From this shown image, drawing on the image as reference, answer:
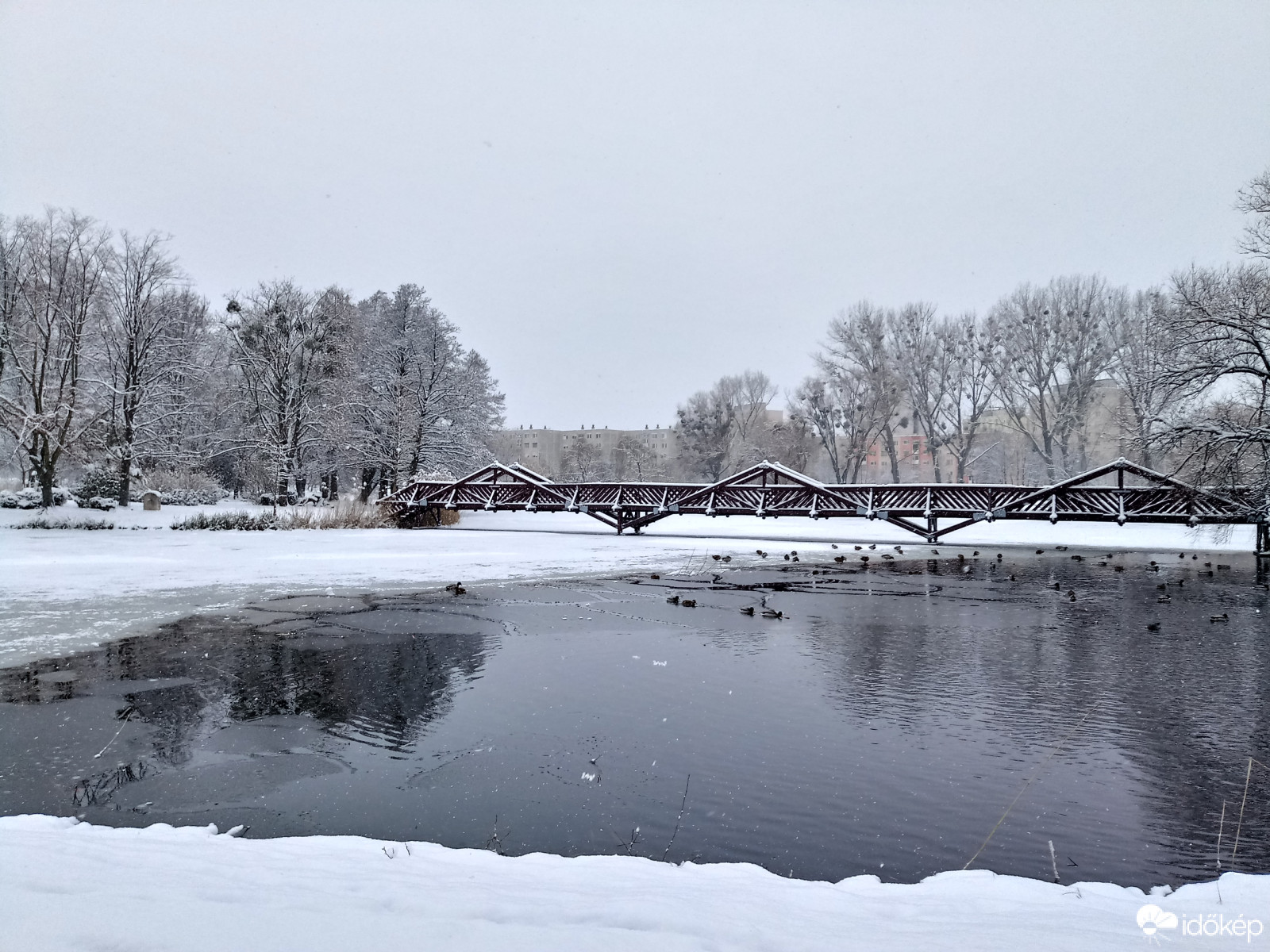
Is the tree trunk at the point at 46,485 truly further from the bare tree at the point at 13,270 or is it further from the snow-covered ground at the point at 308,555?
the bare tree at the point at 13,270

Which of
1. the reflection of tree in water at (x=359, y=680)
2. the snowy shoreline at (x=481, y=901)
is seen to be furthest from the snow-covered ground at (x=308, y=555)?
the snowy shoreline at (x=481, y=901)

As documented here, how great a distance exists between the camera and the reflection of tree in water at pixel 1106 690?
218 inches

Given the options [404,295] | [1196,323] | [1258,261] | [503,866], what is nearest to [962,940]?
[503,866]

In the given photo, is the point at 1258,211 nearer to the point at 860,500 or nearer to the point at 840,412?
the point at 860,500

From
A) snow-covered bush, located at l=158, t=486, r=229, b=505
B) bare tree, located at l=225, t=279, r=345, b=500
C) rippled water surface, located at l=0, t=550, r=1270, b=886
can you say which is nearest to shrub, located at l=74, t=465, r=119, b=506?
snow-covered bush, located at l=158, t=486, r=229, b=505

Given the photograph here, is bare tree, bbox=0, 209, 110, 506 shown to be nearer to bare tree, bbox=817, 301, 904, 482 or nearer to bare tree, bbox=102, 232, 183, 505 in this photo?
bare tree, bbox=102, 232, 183, 505

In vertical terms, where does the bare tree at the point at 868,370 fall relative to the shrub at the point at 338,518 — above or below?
above

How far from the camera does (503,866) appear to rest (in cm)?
412

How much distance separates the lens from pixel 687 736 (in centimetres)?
685

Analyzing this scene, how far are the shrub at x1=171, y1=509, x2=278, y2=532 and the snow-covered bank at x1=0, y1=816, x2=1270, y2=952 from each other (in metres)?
25.5

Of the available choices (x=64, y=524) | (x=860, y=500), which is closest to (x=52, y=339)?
(x=64, y=524)

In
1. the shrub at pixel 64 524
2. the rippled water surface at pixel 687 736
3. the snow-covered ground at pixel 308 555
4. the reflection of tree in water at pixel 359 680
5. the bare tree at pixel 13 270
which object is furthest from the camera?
the bare tree at pixel 13 270

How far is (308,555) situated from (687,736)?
1703 cm

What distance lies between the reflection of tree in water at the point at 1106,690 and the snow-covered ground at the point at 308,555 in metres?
9.53
